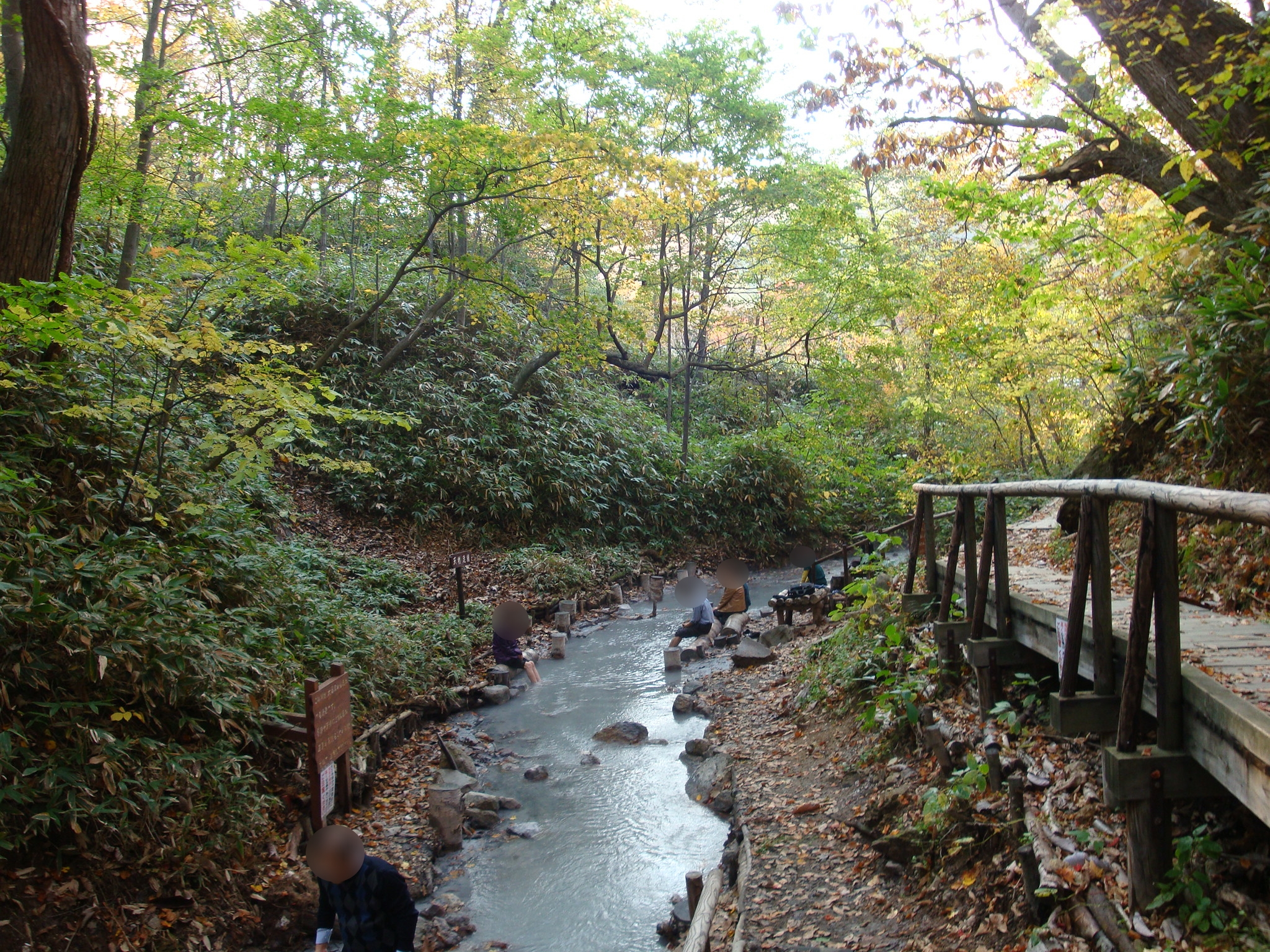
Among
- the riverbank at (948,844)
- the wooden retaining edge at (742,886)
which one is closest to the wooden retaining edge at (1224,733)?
the riverbank at (948,844)

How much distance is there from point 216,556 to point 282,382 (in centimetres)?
183

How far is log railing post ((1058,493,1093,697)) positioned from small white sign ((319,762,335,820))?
4787 mm

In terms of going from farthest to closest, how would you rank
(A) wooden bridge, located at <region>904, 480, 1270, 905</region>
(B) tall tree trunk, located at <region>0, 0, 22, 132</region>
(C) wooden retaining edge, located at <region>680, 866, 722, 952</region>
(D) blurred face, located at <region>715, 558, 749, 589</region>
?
(D) blurred face, located at <region>715, 558, 749, 589</region> < (B) tall tree trunk, located at <region>0, 0, 22, 132</region> < (C) wooden retaining edge, located at <region>680, 866, 722, 952</region> < (A) wooden bridge, located at <region>904, 480, 1270, 905</region>

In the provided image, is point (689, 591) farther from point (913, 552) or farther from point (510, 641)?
point (913, 552)

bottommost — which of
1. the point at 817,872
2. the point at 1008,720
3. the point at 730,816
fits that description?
the point at 730,816

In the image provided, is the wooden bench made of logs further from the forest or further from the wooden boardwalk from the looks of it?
the wooden boardwalk

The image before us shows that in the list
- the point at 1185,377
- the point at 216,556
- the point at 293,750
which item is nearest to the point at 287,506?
the point at 216,556

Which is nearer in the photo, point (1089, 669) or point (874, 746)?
point (1089, 669)

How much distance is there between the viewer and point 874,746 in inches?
237

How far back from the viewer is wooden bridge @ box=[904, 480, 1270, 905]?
250 cm

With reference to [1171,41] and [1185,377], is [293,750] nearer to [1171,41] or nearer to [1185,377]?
[1185,377]

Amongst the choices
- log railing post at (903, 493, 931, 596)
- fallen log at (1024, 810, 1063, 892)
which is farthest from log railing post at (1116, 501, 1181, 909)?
log railing post at (903, 493, 931, 596)

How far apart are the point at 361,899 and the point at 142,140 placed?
10568 mm

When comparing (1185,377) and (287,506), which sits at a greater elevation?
(1185,377)
